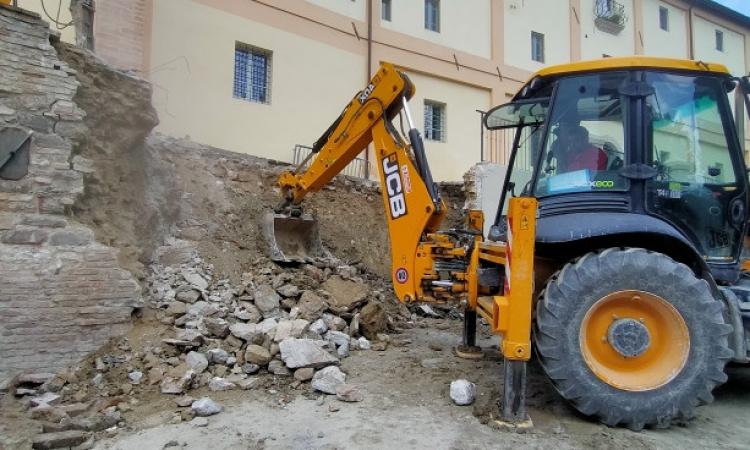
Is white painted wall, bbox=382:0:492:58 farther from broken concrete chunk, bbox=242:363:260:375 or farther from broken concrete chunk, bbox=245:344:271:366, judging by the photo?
broken concrete chunk, bbox=242:363:260:375

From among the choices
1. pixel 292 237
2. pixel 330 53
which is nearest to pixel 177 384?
pixel 292 237

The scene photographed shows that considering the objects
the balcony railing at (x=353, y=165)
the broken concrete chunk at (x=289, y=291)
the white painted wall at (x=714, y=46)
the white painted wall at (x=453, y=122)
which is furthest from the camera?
the white painted wall at (x=714, y=46)

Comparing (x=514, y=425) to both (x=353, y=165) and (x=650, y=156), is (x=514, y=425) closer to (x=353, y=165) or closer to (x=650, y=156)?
(x=650, y=156)

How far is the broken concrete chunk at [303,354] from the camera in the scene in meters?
4.56

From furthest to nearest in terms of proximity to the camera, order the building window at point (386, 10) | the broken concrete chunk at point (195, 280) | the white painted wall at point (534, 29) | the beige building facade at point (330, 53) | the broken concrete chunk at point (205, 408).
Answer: the white painted wall at point (534, 29), the building window at point (386, 10), the beige building facade at point (330, 53), the broken concrete chunk at point (195, 280), the broken concrete chunk at point (205, 408)

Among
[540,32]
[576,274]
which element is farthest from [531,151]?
[540,32]

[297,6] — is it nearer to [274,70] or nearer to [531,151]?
[274,70]

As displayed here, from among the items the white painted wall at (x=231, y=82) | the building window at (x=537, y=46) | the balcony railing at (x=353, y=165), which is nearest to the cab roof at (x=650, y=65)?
the white painted wall at (x=231, y=82)

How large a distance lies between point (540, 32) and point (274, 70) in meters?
10.1

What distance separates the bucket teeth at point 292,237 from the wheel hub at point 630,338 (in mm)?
4037

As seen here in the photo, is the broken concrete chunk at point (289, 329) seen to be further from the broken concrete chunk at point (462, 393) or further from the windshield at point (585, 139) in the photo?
the windshield at point (585, 139)

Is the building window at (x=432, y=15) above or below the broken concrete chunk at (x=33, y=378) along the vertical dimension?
above

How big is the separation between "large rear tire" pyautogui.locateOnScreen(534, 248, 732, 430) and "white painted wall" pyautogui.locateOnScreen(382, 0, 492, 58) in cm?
1228

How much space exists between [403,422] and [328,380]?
877mm
